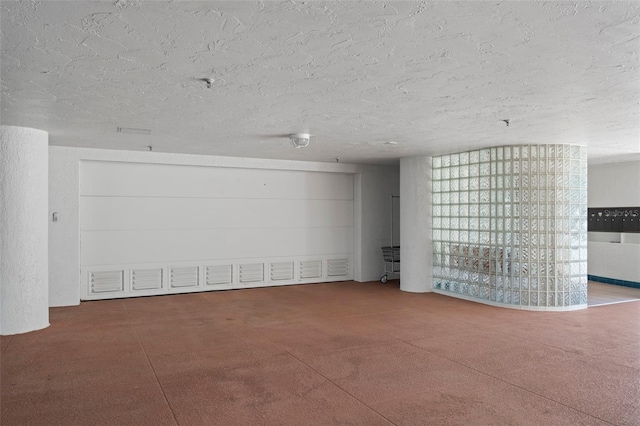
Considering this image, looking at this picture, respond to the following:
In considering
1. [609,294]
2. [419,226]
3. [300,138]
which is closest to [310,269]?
[419,226]

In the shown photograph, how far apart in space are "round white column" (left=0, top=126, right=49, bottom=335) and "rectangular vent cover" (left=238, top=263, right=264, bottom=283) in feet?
12.6

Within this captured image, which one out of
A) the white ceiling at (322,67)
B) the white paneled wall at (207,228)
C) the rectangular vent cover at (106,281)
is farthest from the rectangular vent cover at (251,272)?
the white ceiling at (322,67)

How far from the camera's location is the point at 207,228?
30.0 feet

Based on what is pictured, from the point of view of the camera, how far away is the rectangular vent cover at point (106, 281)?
8.12 meters

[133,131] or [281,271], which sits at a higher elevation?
[133,131]

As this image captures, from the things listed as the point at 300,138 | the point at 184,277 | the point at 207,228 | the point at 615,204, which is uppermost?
the point at 300,138

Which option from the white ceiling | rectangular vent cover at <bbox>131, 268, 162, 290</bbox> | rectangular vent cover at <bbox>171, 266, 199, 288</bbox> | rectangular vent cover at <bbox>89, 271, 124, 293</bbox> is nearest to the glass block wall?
the white ceiling

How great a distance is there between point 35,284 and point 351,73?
4.94m

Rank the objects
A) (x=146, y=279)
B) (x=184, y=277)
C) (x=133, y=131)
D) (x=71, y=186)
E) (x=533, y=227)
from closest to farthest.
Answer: (x=133, y=131), (x=533, y=227), (x=71, y=186), (x=146, y=279), (x=184, y=277)

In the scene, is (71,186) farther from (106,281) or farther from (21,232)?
(21,232)

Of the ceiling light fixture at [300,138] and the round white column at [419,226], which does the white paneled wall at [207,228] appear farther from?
the ceiling light fixture at [300,138]

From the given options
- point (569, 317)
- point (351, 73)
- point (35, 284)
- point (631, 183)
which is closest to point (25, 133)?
point (35, 284)

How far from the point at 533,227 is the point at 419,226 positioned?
2.16m

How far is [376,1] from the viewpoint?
248 centimetres
